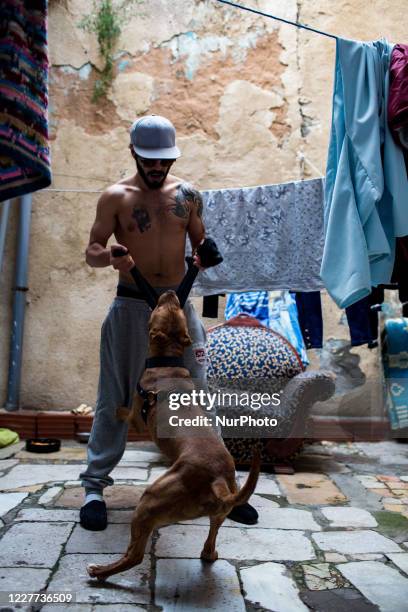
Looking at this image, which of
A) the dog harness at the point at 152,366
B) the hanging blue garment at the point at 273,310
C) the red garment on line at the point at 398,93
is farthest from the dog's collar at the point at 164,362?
the hanging blue garment at the point at 273,310

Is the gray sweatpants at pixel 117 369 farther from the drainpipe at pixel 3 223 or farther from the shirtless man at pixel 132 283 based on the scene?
the drainpipe at pixel 3 223

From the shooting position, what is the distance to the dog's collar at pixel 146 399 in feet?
8.74

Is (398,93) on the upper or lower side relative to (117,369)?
upper

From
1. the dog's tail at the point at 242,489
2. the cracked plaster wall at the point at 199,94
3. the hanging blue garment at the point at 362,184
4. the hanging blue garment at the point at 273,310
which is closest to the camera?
the dog's tail at the point at 242,489

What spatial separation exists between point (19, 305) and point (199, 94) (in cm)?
262

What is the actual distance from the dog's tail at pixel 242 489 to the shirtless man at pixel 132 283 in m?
0.90

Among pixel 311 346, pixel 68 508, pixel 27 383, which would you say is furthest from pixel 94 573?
pixel 27 383

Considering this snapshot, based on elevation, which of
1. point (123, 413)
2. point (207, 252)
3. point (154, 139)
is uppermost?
point (154, 139)

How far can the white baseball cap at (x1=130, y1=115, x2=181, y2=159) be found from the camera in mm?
2967

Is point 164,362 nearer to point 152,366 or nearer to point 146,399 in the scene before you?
point 152,366

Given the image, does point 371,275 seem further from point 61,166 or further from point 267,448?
point 61,166

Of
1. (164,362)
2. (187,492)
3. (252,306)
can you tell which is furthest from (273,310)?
(187,492)

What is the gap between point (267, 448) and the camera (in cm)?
439

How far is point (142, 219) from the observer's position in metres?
3.14
